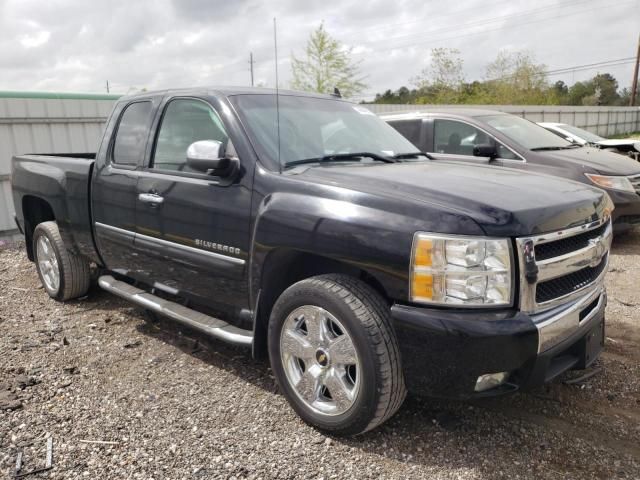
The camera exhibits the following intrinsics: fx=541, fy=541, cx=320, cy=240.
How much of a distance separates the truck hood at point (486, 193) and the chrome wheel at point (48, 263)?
3.17 m

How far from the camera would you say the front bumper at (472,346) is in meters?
2.30

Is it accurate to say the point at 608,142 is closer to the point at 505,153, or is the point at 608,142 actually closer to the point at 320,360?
the point at 505,153

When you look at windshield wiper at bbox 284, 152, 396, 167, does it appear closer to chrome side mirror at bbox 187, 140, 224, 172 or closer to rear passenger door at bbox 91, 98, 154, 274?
chrome side mirror at bbox 187, 140, 224, 172

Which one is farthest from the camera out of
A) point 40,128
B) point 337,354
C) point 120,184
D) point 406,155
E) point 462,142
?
point 40,128

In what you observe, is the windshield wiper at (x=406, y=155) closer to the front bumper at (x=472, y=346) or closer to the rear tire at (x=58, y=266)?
the front bumper at (x=472, y=346)

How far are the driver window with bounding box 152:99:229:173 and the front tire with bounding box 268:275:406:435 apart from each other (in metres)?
1.26

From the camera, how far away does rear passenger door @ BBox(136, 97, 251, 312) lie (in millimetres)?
3148

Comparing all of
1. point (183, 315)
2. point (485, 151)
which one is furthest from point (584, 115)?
point (183, 315)

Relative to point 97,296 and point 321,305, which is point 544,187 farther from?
point 97,296

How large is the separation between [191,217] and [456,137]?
469cm

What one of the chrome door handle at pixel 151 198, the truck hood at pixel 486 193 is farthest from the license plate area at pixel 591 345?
the chrome door handle at pixel 151 198

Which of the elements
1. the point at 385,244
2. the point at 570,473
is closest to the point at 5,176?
the point at 385,244

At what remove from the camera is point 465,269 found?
7.64ft

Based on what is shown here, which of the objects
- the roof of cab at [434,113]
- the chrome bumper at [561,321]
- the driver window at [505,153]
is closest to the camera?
the chrome bumper at [561,321]
